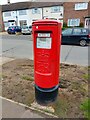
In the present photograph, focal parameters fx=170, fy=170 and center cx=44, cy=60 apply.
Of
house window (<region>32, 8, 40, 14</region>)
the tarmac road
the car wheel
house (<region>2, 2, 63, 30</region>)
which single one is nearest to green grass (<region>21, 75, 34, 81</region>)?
the tarmac road

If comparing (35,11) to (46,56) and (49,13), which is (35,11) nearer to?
(49,13)

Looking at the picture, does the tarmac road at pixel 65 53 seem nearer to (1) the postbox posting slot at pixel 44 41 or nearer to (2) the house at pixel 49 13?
(1) the postbox posting slot at pixel 44 41

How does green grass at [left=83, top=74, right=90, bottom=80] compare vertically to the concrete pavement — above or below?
above

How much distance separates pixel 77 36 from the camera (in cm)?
1405

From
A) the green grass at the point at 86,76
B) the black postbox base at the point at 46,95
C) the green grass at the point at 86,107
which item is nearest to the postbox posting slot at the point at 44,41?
the black postbox base at the point at 46,95

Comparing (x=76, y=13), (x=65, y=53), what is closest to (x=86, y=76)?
(x=65, y=53)

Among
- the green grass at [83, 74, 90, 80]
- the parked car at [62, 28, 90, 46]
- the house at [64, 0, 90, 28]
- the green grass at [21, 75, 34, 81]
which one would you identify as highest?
the house at [64, 0, 90, 28]

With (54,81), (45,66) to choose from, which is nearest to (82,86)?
(54,81)

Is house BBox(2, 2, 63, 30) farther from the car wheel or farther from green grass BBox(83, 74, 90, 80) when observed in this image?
green grass BBox(83, 74, 90, 80)

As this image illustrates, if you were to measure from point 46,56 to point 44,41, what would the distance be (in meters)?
0.32

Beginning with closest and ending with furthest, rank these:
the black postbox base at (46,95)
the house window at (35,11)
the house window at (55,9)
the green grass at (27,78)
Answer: the black postbox base at (46,95) < the green grass at (27,78) < the house window at (55,9) < the house window at (35,11)

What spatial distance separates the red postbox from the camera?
3.47 metres

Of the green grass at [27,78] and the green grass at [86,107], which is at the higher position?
the green grass at [27,78]

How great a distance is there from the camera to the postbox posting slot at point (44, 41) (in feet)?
11.6
